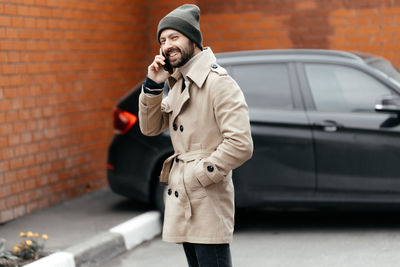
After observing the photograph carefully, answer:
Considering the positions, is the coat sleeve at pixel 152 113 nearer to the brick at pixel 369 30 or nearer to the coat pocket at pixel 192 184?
the coat pocket at pixel 192 184

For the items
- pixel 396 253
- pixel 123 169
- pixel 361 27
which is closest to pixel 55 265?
pixel 123 169

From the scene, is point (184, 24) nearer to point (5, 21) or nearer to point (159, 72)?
point (159, 72)

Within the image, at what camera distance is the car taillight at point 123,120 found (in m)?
6.96

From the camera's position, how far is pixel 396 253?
5793 mm

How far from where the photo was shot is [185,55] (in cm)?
360

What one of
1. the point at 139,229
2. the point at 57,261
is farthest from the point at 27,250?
the point at 139,229

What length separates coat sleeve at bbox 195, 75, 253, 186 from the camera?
11.3 feet

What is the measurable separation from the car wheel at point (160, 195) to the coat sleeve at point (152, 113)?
9.83 ft

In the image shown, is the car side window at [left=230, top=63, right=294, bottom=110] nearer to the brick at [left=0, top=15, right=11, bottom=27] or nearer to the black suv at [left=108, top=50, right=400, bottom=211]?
the black suv at [left=108, top=50, right=400, bottom=211]

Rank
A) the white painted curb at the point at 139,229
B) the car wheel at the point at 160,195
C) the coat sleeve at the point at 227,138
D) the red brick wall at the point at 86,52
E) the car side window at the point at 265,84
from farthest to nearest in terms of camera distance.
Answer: the red brick wall at the point at 86,52 < the car wheel at the point at 160,195 < the car side window at the point at 265,84 < the white painted curb at the point at 139,229 < the coat sleeve at the point at 227,138

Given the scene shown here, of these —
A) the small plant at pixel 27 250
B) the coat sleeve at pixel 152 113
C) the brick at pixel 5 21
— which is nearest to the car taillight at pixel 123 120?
the brick at pixel 5 21

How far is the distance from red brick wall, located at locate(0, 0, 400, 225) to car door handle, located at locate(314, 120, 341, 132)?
2799 millimetres

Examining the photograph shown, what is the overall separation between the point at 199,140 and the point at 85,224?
11.6 feet

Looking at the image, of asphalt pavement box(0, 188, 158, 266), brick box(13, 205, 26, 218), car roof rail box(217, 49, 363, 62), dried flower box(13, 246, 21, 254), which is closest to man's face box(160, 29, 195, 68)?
asphalt pavement box(0, 188, 158, 266)
